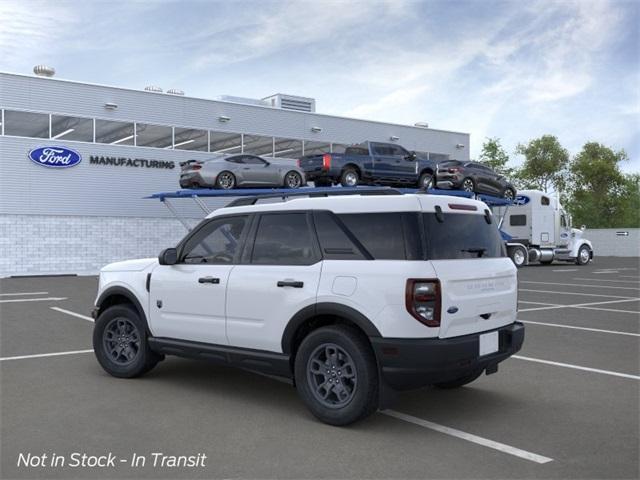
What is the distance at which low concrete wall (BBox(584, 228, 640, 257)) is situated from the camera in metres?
48.0

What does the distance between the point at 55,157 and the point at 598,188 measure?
5623cm

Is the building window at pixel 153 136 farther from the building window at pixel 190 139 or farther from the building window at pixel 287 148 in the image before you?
the building window at pixel 287 148

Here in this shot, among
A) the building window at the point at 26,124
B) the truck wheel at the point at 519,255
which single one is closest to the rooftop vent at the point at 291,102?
the building window at the point at 26,124

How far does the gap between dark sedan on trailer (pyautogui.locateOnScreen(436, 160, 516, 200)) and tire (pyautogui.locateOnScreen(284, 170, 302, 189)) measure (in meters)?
5.44

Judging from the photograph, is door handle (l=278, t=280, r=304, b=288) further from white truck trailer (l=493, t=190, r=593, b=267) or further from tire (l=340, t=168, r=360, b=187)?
white truck trailer (l=493, t=190, r=593, b=267)

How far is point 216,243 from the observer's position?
20.5ft

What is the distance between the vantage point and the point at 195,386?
21.0ft

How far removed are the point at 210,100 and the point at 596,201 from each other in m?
50.3

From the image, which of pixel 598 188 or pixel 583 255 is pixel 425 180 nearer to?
pixel 583 255

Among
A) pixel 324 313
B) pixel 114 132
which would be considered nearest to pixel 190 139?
pixel 114 132

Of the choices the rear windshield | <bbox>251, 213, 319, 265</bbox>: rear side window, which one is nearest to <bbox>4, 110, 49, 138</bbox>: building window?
<bbox>251, 213, 319, 265</bbox>: rear side window

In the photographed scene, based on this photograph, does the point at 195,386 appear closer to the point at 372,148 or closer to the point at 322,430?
the point at 322,430

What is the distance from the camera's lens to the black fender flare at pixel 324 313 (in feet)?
16.1

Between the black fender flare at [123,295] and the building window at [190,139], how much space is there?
2368cm
